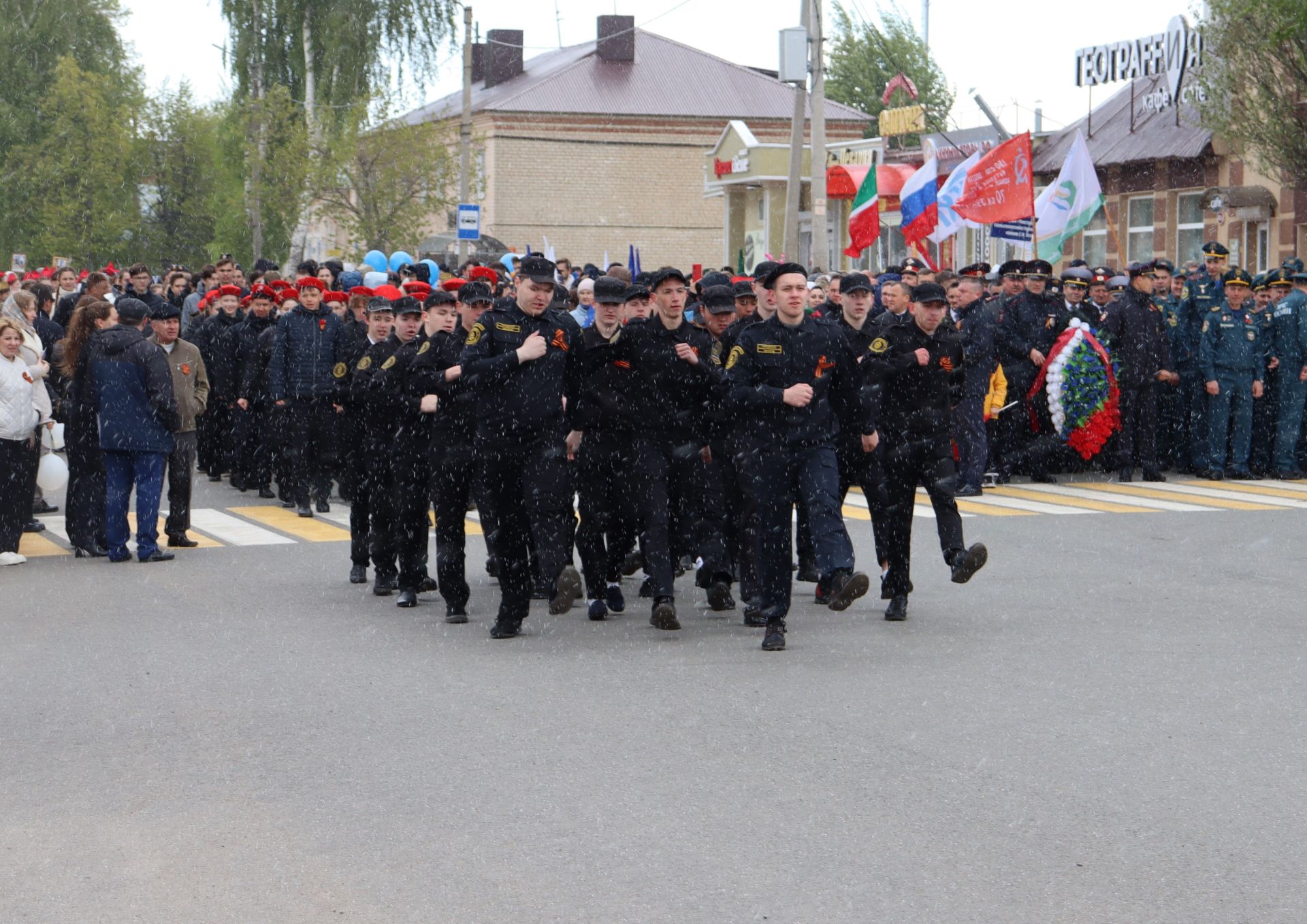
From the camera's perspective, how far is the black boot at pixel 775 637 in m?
9.46

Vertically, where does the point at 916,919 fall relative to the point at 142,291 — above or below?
below

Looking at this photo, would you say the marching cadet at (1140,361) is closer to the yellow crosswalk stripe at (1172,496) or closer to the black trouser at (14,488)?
the yellow crosswalk stripe at (1172,496)

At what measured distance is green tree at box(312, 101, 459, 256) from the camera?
44094 mm

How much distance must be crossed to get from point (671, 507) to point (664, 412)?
782mm

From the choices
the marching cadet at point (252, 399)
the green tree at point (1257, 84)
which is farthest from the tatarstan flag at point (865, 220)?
the marching cadet at point (252, 399)

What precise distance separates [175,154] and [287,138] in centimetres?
846

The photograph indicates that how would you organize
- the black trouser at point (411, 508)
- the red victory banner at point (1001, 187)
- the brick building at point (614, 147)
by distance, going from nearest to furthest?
the black trouser at point (411, 508)
the red victory banner at point (1001, 187)
the brick building at point (614, 147)

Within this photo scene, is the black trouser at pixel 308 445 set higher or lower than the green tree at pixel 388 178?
lower

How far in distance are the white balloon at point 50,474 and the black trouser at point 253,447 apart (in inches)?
114

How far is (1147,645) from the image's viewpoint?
9.46 meters

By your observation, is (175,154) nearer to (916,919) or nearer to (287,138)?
(287,138)

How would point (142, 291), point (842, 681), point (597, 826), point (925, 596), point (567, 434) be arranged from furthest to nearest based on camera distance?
1. point (142, 291)
2. point (925, 596)
3. point (567, 434)
4. point (842, 681)
5. point (597, 826)

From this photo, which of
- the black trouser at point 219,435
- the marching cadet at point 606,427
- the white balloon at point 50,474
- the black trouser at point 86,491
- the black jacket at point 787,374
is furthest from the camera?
the black trouser at point 219,435

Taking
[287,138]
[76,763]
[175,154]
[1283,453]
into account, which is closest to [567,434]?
[76,763]
